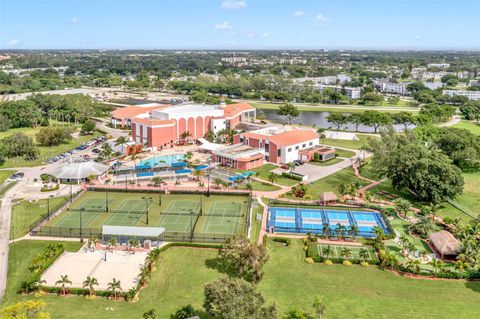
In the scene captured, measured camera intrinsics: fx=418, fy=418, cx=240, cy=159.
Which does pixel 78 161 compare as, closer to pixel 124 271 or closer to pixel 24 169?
pixel 24 169

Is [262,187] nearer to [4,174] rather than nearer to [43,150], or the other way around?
[4,174]

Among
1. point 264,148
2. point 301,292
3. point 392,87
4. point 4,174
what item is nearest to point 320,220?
point 301,292

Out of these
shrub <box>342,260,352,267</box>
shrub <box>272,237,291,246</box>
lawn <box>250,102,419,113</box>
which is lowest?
shrub <box>342,260,352,267</box>

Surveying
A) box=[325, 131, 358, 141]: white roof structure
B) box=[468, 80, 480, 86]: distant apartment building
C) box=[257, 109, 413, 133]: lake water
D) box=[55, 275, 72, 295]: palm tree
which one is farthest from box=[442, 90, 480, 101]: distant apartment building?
box=[55, 275, 72, 295]: palm tree

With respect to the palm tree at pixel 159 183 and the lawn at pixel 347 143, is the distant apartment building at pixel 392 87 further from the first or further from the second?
the palm tree at pixel 159 183

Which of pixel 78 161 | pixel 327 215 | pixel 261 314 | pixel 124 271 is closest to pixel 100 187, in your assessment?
pixel 78 161

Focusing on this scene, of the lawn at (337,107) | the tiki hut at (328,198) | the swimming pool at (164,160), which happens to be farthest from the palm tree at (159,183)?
the lawn at (337,107)

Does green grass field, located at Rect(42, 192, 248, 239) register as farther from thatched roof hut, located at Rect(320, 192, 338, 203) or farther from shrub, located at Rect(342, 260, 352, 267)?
shrub, located at Rect(342, 260, 352, 267)
